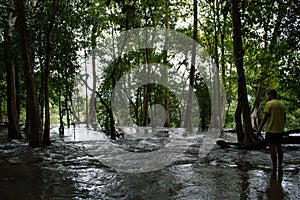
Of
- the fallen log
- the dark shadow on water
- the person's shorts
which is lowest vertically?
the dark shadow on water

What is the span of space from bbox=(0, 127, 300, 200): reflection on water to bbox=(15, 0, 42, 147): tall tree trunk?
1.96m

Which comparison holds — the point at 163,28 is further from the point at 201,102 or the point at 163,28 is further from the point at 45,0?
the point at 45,0

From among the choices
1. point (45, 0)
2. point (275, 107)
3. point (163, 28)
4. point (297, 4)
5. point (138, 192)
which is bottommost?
point (138, 192)

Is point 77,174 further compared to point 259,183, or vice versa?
point 77,174

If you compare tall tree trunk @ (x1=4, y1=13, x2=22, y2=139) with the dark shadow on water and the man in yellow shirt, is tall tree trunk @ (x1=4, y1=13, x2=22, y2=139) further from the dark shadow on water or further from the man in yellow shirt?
the dark shadow on water

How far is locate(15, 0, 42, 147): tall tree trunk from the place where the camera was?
32.3 feet

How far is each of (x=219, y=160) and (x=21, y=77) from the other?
17309 millimetres

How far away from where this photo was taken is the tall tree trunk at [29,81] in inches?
388

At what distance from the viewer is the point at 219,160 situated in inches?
324

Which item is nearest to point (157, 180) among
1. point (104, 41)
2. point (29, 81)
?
point (29, 81)

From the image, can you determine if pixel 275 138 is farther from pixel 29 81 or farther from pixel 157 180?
pixel 29 81

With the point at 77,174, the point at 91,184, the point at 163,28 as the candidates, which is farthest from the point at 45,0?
the point at 163,28

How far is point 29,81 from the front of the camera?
1035 centimetres

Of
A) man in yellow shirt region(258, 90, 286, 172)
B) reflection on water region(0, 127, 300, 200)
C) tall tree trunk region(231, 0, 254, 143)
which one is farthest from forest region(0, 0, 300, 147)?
reflection on water region(0, 127, 300, 200)
